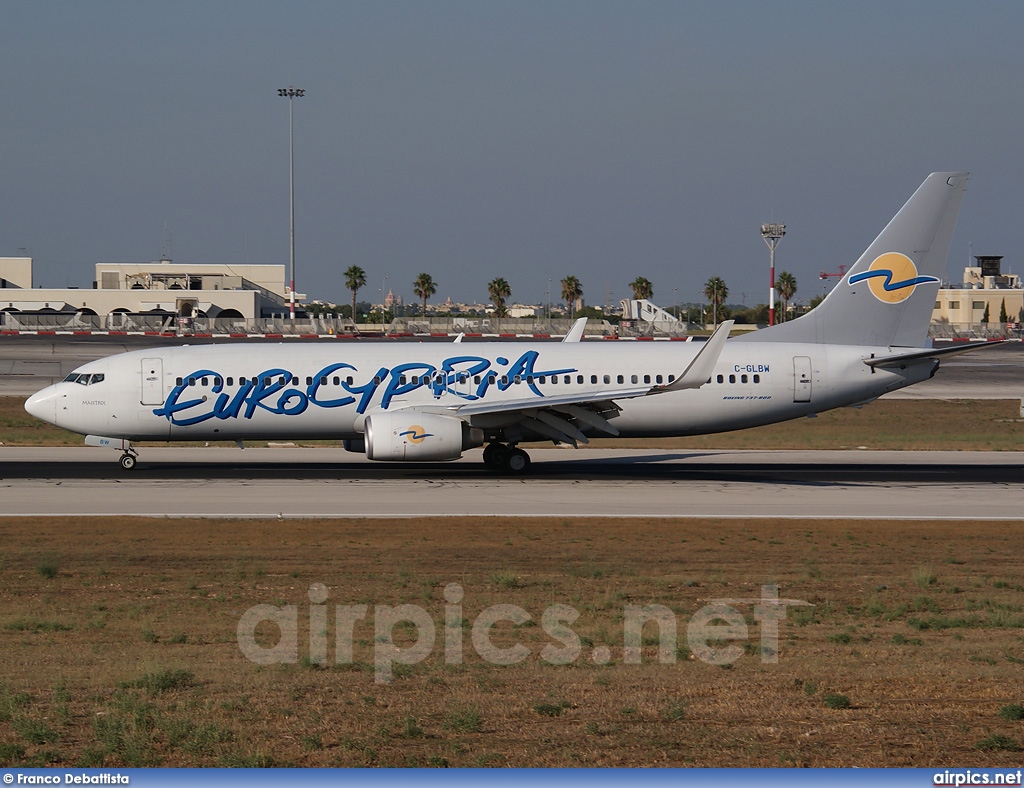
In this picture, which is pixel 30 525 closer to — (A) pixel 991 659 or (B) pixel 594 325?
(A) pixel 991 659

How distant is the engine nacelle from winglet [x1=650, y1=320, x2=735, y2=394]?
5627 millimetres

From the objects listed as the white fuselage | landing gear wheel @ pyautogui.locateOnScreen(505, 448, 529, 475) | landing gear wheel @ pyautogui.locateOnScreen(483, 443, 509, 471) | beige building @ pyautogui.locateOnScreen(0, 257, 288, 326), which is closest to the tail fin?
the white fuselage

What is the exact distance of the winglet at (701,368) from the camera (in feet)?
96.5

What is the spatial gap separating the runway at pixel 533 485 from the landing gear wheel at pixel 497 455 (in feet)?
1.24

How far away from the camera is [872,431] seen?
4816 cm

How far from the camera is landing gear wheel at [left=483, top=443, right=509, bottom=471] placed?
32719mm

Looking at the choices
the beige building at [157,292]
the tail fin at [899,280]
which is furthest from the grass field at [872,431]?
the beige building at [157,292]

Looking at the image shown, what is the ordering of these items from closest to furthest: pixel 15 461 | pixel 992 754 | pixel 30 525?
pixel 992 754, pixel 30 525, pixel 15 461

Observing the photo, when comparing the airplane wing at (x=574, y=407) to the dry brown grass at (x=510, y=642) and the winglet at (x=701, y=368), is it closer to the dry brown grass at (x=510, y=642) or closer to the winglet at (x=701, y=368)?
the winglet at (x=701, y=368)

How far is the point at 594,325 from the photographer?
11794cm

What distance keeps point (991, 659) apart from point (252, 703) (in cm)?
822

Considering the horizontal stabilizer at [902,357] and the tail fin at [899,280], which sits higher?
the tail fin at [899,280]

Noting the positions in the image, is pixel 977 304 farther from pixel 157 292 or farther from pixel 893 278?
pixel 893 278

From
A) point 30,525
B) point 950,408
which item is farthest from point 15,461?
point 950,408
